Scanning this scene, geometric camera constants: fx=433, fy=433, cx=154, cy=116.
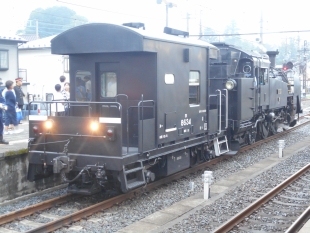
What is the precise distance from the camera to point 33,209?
7988 millimetres

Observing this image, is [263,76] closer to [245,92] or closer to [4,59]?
[245,92]

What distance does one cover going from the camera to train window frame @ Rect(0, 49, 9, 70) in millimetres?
26641

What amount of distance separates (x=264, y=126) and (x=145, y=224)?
10836 mm

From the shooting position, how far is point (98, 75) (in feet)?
30.6

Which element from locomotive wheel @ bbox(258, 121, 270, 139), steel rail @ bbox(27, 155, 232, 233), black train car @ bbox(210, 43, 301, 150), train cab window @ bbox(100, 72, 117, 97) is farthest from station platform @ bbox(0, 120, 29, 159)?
locomotive wheel @ bbox(258, 121, 270, 139)

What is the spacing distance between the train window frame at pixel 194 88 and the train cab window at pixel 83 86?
2.39 m

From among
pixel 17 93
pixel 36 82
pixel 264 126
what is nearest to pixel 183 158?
pixel 17 93

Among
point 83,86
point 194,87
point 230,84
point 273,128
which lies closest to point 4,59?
point 273,128

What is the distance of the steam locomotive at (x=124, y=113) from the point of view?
26.7 feet

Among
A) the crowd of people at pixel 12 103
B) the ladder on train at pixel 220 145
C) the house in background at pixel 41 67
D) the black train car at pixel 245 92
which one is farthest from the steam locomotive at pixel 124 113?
the house in background at pixel 41 67

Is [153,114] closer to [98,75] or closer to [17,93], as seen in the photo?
[98,75]

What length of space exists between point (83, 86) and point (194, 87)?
2.72 m

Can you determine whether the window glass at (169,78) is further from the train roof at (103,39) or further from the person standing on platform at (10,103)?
the person standing on platform at (10,103)

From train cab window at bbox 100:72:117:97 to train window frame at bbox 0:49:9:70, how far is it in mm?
19326
